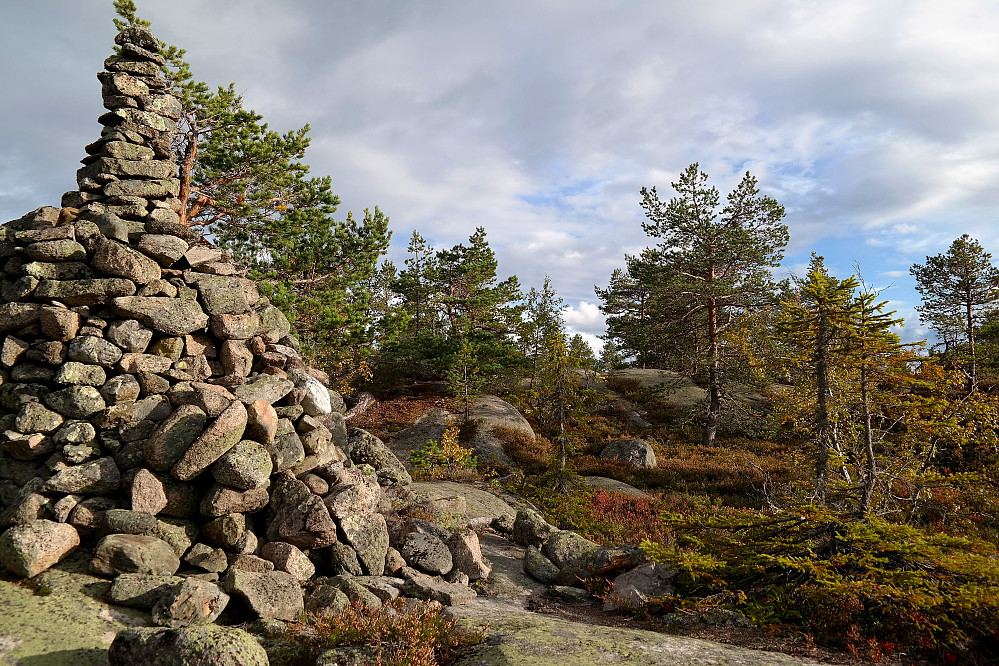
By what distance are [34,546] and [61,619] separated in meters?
1.34

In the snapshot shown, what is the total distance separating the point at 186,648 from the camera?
5.17 metres

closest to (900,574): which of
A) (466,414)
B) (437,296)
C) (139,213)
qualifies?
(139,213)

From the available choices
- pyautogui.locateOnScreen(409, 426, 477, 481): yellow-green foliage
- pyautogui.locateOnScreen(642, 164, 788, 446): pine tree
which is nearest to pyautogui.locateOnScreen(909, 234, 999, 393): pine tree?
pyautogui.locateOnScreen(642, 164, 788, 446): pine tree

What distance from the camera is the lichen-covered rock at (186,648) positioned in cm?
514

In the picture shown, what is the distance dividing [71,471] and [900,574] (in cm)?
1153

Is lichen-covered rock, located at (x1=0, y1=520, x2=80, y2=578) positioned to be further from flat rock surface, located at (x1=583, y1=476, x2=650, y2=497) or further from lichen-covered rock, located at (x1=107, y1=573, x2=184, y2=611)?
flat rock surface, located at (x1=583, y1=476, x2=650, y2=497)

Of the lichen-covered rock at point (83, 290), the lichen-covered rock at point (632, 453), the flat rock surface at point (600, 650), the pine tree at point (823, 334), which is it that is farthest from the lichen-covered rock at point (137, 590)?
the lichen-covered rock at point (632, 453)

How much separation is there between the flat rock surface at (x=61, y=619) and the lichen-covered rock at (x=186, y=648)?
35.2 inches

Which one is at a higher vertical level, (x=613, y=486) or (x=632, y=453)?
(x=632, y=453)

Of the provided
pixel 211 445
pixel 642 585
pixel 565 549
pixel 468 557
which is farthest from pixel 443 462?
pixel 211 445

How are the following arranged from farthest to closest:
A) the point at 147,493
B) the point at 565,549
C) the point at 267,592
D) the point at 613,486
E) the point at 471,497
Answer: the point at 613,486, the point at 471,497, the point at 565,549, the point at 147,493, the point at 267,592

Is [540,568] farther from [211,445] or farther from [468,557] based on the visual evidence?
[211,445]

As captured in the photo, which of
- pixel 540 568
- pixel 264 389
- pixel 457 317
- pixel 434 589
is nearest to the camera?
pixel 434 589

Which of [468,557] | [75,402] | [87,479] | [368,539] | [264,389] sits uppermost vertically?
[264,389]
